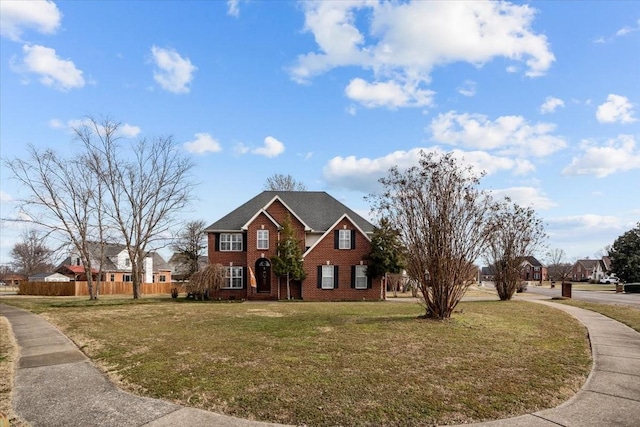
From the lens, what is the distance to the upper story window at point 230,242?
30328 millimetres

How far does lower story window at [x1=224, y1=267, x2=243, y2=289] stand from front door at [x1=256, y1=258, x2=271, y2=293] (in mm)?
1253

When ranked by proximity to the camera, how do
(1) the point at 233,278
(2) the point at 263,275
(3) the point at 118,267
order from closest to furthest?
1. (1) the point at 233,278
2. (2) the point at 263,275
3. (3) the point at 118,267

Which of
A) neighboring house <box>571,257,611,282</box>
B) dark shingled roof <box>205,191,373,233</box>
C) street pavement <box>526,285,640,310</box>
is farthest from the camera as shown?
→ neighboring house <box>571,257,611,282</box>

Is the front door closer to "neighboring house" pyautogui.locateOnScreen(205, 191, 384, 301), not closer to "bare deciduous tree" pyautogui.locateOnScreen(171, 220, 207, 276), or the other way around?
"neighboring house" pyautogui.locateOnScreen(205, 191, 384, 301)

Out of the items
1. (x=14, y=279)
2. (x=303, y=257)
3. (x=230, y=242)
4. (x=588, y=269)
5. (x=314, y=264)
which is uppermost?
(x=230, y=242)

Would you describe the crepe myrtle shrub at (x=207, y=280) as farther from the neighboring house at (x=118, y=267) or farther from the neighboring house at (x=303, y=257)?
the neighboring house at (x=118, y=267)

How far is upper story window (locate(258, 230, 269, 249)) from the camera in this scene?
29566 mm

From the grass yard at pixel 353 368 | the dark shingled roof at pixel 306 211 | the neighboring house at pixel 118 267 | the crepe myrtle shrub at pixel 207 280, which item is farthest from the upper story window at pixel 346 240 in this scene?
the neighboring house at pixel 118 267

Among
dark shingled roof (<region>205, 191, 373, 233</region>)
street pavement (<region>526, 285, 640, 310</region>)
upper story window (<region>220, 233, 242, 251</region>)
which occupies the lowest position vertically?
street pavement (<region>526, 285, 640, 310</region>)

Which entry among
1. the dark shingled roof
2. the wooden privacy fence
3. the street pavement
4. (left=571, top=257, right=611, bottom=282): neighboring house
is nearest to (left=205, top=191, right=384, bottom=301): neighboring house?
the dark shingled roof

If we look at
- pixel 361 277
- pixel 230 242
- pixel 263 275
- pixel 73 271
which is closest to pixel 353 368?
pixel 361 277

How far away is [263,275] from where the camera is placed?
3027 cm

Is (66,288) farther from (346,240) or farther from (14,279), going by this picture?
(14,279)

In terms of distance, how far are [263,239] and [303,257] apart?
3.06m
